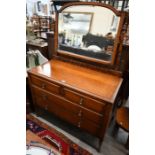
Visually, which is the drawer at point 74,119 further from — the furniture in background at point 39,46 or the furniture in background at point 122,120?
the furniture in background at point 39,46

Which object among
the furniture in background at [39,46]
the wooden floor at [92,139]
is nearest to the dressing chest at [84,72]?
the wooden floor at [92,139]

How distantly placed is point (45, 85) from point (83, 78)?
0.43 m

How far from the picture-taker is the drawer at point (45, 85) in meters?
1.37

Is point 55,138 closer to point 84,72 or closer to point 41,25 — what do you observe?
point 84,72

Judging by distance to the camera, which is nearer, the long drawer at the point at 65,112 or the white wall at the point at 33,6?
the long drawer at the point at 65,112

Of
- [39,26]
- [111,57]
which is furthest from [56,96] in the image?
[39,26]

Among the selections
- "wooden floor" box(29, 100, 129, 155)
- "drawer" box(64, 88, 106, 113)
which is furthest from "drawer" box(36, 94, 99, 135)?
"wooden floor" box(29, 100, 129, 155)

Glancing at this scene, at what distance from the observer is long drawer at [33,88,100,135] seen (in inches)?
52.7

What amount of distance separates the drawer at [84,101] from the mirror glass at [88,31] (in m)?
0.48

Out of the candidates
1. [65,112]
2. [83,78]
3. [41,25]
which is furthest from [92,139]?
[41,25]

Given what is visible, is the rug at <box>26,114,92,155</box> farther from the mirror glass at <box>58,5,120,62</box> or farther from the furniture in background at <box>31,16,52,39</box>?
the furniture in background at <box>31,16,52,39</box>
